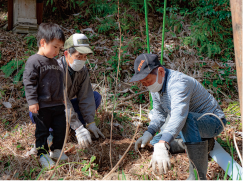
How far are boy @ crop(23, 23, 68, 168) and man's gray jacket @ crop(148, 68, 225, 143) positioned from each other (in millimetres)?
1089

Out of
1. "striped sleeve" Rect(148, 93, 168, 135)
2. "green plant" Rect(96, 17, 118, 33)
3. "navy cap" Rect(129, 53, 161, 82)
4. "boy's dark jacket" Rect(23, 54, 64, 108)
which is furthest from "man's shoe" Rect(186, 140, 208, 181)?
"green plant" Rect(96, 17, 118, 33)

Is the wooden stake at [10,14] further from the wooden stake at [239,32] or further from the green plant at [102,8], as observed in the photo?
the wooden stake at [239,32]

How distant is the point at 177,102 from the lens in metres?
1.93

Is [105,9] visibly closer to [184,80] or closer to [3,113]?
[3,113]

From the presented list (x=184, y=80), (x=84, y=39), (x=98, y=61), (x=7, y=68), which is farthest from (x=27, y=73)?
(x=98, y=61)

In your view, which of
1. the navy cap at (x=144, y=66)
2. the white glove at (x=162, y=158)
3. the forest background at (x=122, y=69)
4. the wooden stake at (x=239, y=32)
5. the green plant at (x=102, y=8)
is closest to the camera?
the wooden stake at (x=239, y=32)

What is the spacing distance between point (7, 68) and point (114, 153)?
9.45 ft

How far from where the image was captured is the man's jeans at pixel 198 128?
6.59 ft

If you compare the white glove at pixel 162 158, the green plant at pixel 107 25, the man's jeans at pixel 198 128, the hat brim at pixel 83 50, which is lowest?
the white glove at pixel 162 158

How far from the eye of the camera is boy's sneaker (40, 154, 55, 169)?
213 centimetres


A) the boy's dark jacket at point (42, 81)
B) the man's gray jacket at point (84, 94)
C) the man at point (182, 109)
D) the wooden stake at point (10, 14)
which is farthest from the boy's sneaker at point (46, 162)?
the wooden stake at point (10, 14)

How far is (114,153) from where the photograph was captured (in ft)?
8.19

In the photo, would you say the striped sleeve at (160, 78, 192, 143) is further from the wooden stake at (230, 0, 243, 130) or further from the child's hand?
the child's hand

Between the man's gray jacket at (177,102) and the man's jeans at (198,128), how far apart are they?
9 centimetres
